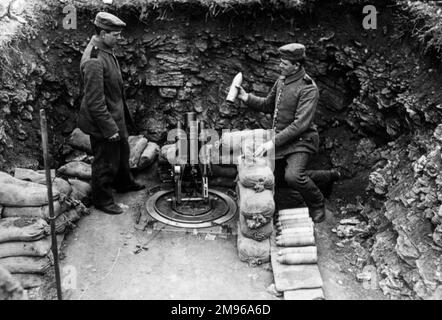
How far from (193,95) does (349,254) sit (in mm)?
3538

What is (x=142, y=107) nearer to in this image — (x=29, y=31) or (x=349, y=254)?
(x=29, y=31)

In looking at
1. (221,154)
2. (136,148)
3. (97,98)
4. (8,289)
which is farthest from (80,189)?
(8,289)

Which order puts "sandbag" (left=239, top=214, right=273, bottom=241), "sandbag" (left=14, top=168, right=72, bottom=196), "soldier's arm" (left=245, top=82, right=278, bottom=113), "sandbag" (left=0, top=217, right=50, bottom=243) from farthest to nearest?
"soldier's arm" (left=245, top=82, right=278, bottom=113) → "sandbag" (left=14, top=168, right=72, bottom=196) → "sandbag" (left=239, top=214, right=273, bottom=241) → "sandbag" (left=0, top=217, right=50, bottom=243)

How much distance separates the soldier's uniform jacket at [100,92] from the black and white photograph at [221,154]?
0.02 meters

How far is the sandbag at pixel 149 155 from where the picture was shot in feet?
22.5

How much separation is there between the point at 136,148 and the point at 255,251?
103 inches

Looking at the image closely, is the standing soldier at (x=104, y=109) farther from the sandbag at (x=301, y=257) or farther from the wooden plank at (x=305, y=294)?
the wooden plank at (x=305, y=294)

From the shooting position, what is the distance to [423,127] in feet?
19.1

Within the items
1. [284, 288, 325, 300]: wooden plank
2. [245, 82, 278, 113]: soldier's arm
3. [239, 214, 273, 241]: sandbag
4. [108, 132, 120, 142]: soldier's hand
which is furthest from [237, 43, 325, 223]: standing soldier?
[108, 132, 120, 142]: soldier's hand

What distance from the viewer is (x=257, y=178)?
5.12m

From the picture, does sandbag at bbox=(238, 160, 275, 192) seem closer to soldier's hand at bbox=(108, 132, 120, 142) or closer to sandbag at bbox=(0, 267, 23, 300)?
soldier's hand at bbox=(108, 132, 120, 142)

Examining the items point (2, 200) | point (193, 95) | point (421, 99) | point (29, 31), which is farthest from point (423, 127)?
point (29, 31)

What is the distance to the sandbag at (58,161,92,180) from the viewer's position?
6.41 metres
